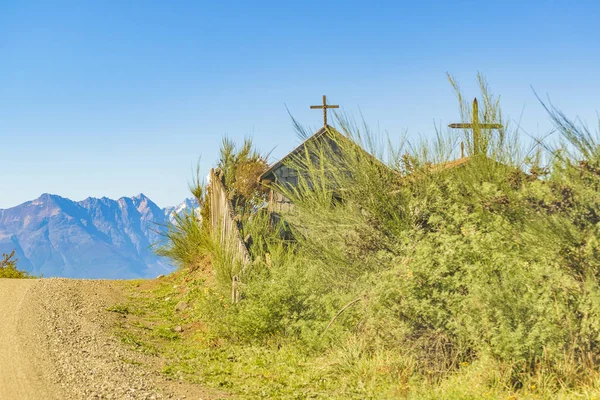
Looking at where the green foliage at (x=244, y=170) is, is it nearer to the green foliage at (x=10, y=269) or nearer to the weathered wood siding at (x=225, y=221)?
the weathered wood siding at (x=225, y=221)

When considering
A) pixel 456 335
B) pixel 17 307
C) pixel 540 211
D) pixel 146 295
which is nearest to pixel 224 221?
pixel 146 295

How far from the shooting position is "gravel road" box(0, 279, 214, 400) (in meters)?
7.11

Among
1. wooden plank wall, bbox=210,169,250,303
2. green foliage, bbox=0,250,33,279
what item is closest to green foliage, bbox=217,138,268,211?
wooden plank wall, bbox=210,169,250,303

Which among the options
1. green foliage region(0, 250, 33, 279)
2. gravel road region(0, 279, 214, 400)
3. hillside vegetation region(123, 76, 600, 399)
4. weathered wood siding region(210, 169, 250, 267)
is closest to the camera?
hillside vegetation region(123, 76, 600, 399)

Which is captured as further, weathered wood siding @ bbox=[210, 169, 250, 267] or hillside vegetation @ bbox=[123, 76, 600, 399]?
weathered wood siding @ bbox=[210, 169, 250, 267]

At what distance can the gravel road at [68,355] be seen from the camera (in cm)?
711

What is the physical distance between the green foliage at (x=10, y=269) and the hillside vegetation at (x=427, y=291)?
1067 centimetres

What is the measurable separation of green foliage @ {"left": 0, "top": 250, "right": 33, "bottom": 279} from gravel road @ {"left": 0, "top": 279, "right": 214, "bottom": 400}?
228 inches

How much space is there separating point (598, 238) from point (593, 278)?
1.48ft

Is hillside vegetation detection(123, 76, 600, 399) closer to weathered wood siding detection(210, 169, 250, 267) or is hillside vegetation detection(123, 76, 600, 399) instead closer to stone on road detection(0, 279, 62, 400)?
weathered wood siding detection(210, 169, 250, 267)

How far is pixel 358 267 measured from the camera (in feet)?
28.3

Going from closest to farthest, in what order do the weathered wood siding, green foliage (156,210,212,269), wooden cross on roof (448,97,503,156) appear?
wooden cross on roof (448,97,503,156), the weathered wood siding, green foliage (156,210,212,269)

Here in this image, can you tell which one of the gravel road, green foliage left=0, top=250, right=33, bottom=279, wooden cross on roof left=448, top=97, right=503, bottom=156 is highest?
wooden cross on roof left=448, top=97, right=503, bottom=156

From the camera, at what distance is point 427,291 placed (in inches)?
287
